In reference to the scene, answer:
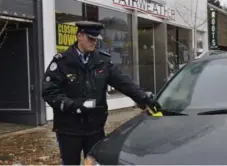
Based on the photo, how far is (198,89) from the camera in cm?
405

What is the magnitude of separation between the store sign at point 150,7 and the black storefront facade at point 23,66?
3.53 meters

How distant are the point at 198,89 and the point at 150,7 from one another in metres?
10.4

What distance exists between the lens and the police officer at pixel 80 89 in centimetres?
367

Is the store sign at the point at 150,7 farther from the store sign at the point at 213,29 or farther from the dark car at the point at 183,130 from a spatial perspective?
the dark car at the point at 183,130

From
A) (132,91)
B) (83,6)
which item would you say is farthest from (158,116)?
(83,6)

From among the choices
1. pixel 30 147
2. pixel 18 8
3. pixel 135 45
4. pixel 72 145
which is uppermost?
pixel 18 8

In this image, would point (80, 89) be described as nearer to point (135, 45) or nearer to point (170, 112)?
point (170, 112)

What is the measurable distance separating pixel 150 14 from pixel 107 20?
2.70 metres

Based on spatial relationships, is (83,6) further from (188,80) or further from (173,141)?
(173,141)

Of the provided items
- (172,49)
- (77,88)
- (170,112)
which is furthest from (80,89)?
(172,49)

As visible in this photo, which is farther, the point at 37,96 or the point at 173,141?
the point at 37,96

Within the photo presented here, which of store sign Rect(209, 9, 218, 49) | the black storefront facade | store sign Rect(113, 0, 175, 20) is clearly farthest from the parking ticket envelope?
store sign Rect(209, 9, 218, 49)

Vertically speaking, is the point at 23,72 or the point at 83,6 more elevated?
the point at 83,6

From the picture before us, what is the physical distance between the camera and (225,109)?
3496mm
